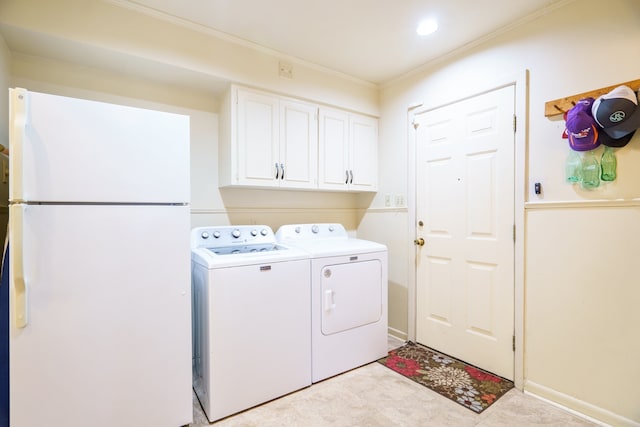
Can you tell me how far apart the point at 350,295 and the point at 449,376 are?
3.07 ft

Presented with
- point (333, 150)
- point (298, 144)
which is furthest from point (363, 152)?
point (298, 144)

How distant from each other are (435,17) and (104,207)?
234 centimetres

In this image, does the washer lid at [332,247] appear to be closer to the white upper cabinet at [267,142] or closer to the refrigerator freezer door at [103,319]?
the white upper cabinet at [267,142]

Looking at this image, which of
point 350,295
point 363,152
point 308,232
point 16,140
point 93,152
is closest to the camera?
point 16,140

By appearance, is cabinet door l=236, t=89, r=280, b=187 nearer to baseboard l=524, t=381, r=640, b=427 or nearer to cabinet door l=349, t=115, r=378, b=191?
cabinet door l=349, t=115, r=378, b=191

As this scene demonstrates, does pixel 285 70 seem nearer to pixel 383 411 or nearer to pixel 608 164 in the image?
pixel 608 164

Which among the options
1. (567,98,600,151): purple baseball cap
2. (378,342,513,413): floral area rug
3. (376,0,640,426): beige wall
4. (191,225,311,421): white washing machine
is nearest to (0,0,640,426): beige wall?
(376,0,640,426): beige wall

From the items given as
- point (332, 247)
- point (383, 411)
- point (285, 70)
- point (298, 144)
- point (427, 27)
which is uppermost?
point (427, 27)

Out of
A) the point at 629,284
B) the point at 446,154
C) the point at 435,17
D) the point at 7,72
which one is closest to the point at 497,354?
the point at 629,284

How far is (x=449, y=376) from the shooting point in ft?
7.33

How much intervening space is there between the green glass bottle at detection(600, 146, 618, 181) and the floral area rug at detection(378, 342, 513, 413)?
4.90ft

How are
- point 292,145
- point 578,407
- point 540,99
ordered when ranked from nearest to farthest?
1. point 578,407
2. point 540,99
3. point 292,145

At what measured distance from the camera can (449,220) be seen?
8.26ft

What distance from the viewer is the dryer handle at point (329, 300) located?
2201 millimetres
